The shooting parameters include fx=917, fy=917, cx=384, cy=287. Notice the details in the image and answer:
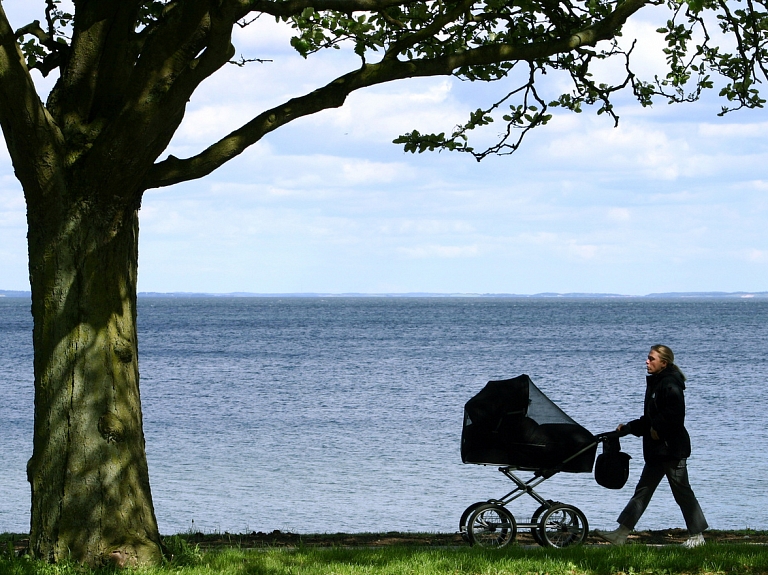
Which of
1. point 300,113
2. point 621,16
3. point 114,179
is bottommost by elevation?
point 114,179

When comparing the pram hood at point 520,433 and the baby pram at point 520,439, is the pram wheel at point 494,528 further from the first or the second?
the pram hood at point 520,433

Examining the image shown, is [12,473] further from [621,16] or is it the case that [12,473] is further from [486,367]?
[486,367]

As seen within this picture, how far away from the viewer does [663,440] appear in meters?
8.26

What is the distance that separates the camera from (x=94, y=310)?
6949mm

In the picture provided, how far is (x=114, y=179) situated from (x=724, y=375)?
4335 cm

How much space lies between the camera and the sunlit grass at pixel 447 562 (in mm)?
6691

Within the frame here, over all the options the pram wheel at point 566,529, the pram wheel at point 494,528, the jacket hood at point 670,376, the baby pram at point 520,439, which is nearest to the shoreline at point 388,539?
the pram wheel at point 494,528

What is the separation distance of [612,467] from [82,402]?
4.61 meters

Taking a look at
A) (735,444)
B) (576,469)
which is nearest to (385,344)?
(735,444)

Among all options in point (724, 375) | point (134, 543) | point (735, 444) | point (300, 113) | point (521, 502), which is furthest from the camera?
point (724, 375)

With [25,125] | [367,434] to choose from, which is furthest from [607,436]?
[367,434]

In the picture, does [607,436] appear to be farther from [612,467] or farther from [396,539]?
[396,539]

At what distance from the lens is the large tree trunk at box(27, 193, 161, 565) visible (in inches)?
268

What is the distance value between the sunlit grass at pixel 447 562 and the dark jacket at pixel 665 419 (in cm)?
91
